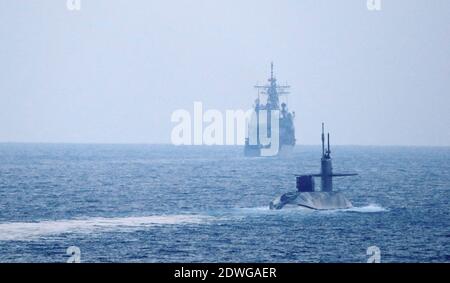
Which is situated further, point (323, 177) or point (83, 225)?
point (323, 177)

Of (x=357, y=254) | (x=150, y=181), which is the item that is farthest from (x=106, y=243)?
(x=150, y=181)

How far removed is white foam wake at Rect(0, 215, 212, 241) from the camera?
4619 centimetres

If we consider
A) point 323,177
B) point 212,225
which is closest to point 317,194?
point 323,177

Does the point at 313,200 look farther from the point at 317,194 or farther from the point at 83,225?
the point at 83,225

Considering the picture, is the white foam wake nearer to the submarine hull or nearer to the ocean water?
the ocean water

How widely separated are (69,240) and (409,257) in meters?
19.1

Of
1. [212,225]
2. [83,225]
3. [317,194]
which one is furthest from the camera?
[317,194]

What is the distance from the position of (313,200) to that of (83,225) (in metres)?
17.7

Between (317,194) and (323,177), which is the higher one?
(323,177)

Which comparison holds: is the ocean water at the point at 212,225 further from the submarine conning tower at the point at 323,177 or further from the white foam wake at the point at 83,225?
the submarine conning tower at the point at 323,177

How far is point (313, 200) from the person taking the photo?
57.8m

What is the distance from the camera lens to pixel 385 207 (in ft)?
210

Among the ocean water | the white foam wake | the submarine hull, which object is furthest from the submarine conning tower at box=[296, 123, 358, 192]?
the white foam wake
